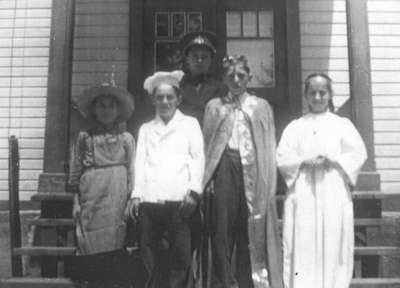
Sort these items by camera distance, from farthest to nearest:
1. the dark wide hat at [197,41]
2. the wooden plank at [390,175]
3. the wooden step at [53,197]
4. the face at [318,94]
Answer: the wooden plank at [390,175] < the wooden step at [53,197] < the dark wide hat at [197,41] < the face at [318,94]

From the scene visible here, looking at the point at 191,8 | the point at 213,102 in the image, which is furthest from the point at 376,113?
the point at 213,102

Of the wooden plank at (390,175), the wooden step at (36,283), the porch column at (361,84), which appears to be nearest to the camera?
the wooden step at (36,283)

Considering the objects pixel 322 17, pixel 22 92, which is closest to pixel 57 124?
pixel 22 92

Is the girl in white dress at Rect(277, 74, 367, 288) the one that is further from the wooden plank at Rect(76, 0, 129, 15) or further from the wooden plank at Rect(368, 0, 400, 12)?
the wooden plank at Rect(76, 0, 129, 15)

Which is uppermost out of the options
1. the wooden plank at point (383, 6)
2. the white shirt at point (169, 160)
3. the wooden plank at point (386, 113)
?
the wooden plank at point (383, 6)

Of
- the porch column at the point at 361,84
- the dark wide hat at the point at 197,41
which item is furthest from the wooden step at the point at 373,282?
the dark wide hat at the point at 197,41

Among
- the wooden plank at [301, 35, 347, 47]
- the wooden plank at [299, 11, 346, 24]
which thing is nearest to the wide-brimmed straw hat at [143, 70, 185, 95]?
the wooden plank at [301, 35, 347, 47]

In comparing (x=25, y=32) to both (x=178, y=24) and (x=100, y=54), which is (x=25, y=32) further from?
(x=178, y=24)

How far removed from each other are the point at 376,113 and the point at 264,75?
161 cm

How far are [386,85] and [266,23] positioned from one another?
6.10ft

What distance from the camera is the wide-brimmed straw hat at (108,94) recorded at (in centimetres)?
423

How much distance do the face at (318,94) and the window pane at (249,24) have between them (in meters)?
3.12

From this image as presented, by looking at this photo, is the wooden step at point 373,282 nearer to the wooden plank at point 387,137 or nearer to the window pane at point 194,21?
the wooden plank at point 387,137

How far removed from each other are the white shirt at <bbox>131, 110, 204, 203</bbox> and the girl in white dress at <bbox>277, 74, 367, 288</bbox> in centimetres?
75
